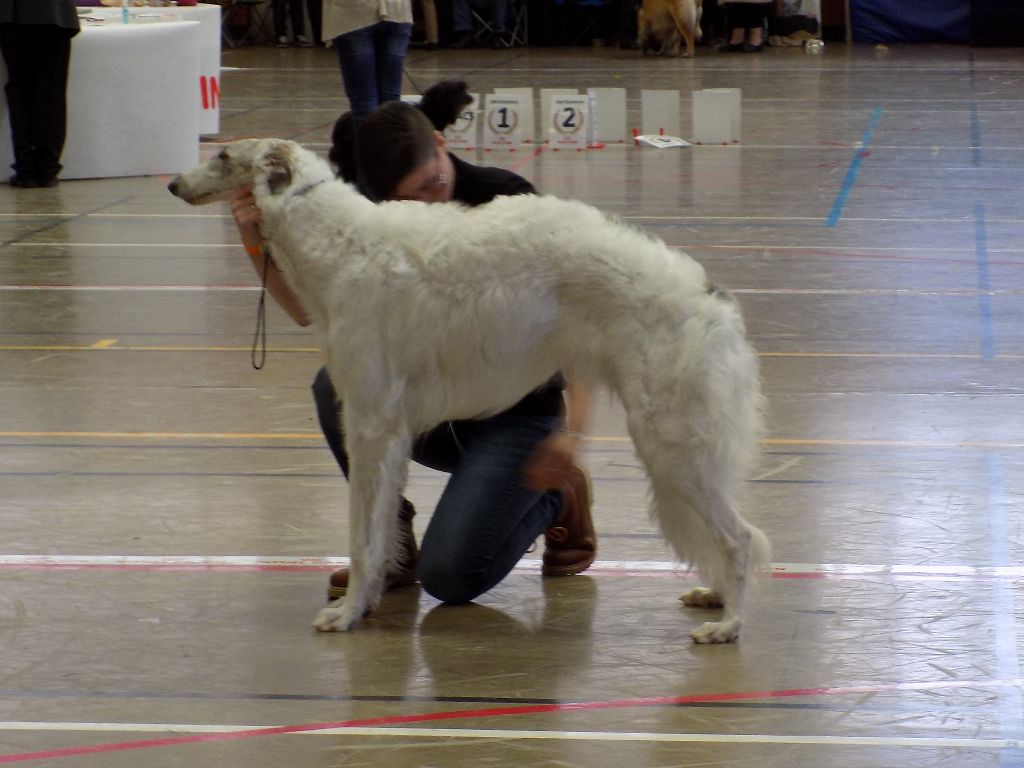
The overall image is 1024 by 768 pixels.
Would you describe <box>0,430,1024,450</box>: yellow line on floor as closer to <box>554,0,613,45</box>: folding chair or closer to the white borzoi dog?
the white borzoi dog

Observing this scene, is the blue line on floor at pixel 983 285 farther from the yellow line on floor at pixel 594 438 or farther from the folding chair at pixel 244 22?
the folding chair at pixel 244 22

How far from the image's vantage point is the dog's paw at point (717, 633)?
375 cm

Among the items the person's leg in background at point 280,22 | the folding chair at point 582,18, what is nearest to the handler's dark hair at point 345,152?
the folding chair at point 582,18

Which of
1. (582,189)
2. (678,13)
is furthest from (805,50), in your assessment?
(582,189)

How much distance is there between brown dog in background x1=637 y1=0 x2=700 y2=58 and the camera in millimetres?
22125

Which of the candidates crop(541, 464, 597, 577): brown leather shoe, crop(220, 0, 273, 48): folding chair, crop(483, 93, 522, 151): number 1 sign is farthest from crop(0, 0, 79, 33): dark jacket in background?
crop(220, 0, 273, 48): folding chair

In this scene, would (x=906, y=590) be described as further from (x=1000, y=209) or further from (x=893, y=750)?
(x=1000, y=209)

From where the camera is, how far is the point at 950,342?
6.74 meters

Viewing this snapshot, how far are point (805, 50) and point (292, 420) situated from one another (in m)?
18.8

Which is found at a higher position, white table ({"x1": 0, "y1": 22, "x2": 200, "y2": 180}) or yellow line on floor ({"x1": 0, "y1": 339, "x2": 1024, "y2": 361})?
white table ({"x1": 0, "y1": 22, "x2": 200, "y2": 180})

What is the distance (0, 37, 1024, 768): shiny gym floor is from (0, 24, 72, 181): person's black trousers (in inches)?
87.4

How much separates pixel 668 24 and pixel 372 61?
42.5 feet

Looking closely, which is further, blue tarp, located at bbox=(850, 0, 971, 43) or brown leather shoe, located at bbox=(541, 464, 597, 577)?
blue tarp, located at bbox=(850, 0, 971, 43)

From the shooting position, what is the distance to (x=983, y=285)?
782cm
